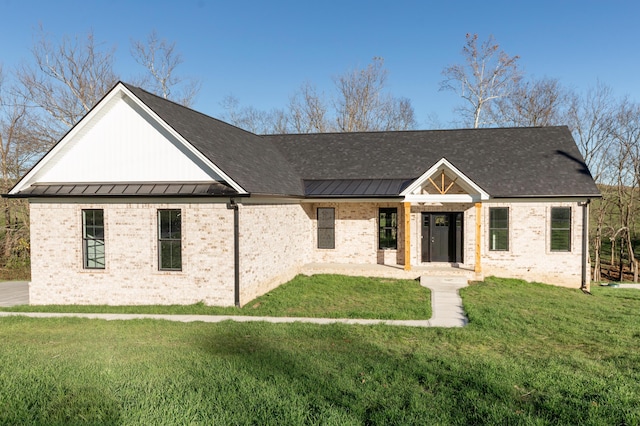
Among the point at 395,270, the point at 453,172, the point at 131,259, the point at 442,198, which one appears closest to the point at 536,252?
the point at 442,198

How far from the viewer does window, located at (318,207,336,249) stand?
774 inches

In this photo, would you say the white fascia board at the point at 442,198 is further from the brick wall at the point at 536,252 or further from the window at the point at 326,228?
the window at the point at 326,228

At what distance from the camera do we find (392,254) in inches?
748

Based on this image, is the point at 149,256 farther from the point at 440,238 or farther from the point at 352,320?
the point at 440,238

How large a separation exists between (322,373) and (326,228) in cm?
1257

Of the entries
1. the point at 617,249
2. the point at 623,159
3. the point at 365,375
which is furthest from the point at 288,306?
the point at 617,249

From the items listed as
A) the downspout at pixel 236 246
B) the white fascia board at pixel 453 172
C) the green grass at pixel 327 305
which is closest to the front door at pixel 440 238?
the white fascia board at pixel 453 172

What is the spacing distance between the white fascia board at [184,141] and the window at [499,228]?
33.4ft

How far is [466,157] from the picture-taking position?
19953mm

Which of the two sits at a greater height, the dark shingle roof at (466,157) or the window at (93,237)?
the dark shingle roof at (466,157)

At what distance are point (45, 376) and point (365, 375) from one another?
494cm

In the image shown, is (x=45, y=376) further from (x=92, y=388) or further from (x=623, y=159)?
(x=623, y=159)

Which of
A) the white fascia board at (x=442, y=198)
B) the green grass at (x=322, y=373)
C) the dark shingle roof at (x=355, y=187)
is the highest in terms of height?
the dark shingle roof at (x=355, y=187)

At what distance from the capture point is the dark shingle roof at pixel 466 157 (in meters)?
18.0
